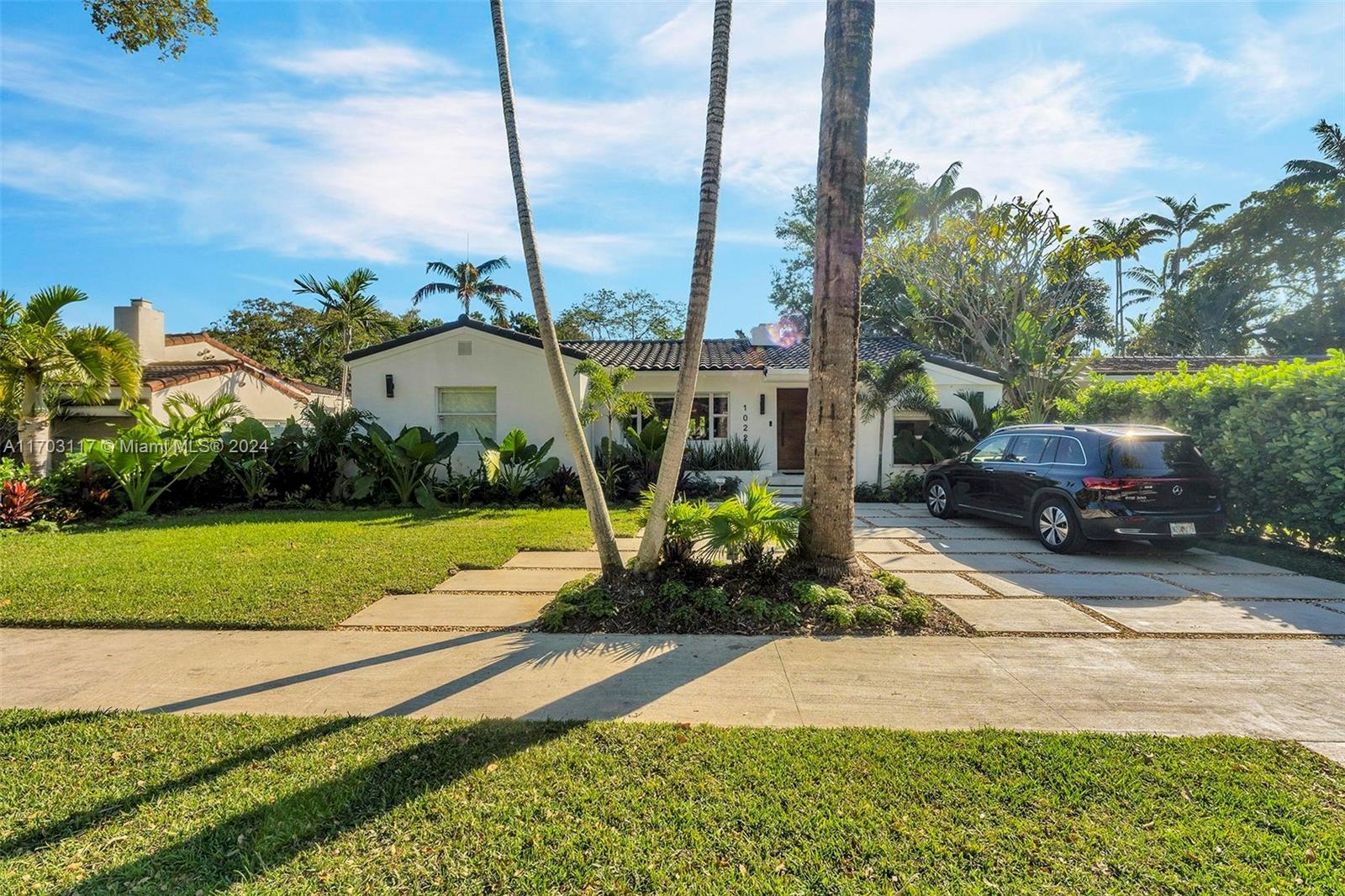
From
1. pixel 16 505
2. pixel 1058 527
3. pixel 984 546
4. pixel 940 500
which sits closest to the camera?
pixel 1058 527

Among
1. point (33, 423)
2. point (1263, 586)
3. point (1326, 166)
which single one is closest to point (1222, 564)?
point (1263, 586)

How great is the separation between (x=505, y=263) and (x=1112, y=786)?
30.8 metres

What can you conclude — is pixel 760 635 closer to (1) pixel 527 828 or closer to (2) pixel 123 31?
(1) pixel 527 828

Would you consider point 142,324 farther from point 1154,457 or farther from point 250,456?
point 1154,457

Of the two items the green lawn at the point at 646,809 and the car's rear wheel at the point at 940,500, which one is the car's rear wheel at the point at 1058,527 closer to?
the car's rear wheel at the point at 940,500

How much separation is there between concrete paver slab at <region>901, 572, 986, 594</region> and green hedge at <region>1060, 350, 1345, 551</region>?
15.0 ft

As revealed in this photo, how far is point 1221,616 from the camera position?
5238 millimetres

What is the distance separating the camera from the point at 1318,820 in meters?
2.49

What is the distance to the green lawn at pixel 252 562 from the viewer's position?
206 inches

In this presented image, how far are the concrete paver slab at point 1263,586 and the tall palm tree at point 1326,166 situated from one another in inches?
1256

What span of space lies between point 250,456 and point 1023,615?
1370 centimetres

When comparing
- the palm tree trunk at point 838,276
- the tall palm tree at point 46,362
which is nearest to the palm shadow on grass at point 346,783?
the palm tree trunk at point 838,276

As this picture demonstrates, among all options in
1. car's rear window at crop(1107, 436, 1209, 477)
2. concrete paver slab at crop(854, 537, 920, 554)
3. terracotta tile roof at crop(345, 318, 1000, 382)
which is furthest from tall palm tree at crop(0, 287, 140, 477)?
car's rear window at crop(1107, 436, 1209, 477)

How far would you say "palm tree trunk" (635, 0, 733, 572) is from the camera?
485cm
